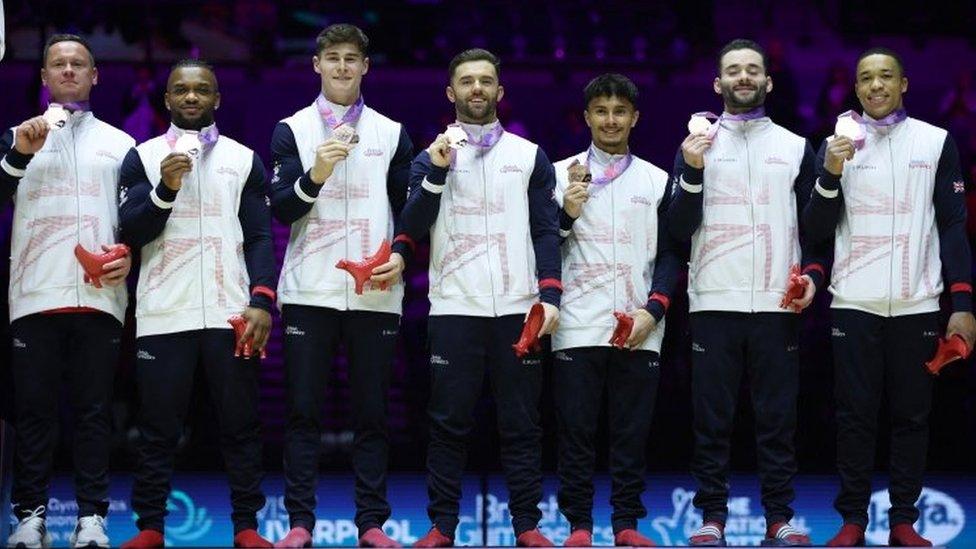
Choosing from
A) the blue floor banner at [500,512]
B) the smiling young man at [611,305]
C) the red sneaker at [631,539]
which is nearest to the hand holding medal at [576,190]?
the smiling young man at [611,305]

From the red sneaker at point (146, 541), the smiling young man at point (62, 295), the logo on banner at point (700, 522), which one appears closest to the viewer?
the red sneaker at point (146, 541)

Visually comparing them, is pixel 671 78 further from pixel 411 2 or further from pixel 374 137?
pixel 374 137

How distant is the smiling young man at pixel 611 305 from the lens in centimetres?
568

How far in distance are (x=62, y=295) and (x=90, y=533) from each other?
91 centimetres

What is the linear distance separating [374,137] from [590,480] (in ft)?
5.28

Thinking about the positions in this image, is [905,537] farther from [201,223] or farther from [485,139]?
[201,223]

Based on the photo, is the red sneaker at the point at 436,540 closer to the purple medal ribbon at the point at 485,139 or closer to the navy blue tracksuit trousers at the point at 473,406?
the navy blue tracksuit trousers at the point at 473,406

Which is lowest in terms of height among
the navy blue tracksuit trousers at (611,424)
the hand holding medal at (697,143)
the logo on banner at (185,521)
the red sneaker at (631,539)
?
the logo on banner at (185,521)

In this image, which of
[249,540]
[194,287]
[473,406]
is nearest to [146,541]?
[249,540]

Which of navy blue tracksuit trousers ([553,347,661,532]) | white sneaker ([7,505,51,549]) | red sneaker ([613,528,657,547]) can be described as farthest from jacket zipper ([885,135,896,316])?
white sneaker ([7,505,51,549])

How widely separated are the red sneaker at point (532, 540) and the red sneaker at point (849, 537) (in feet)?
3.57

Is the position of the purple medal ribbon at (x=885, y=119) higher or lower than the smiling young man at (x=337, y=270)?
higher

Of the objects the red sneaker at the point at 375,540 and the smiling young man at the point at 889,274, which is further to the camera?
the smiling young man at the point at 889,274

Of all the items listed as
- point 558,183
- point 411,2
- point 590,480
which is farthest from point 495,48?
point 590,480
